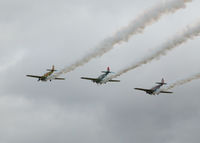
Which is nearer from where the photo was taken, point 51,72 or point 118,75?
point 118,75

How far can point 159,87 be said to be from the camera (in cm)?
7056

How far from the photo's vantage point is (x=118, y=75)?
186ft

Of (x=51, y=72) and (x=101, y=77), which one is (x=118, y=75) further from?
(x=51, y=72)

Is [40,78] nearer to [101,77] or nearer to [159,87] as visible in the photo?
[101,77]

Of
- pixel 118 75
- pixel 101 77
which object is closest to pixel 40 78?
pixel 101 77

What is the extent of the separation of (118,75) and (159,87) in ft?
51.6

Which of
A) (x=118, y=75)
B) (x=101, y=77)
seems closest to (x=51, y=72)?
(x=101, y=77)

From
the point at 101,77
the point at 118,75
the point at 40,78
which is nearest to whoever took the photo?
the point at 118,75

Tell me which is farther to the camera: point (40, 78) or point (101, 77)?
point (40, 78)

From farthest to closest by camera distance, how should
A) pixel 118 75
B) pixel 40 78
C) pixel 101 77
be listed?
pixel 40 78, pixel 101 77, pixel 118 75

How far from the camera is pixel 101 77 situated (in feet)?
214

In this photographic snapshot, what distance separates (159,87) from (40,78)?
18.7 m

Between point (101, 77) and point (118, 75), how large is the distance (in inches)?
352

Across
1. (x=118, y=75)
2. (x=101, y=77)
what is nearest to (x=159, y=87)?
(x=101, y=77)
